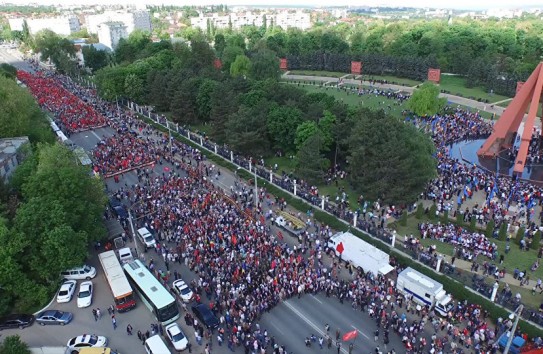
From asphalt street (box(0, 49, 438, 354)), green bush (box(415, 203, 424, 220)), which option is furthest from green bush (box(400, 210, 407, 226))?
asphalt street (box(0, 49, 438, 354))

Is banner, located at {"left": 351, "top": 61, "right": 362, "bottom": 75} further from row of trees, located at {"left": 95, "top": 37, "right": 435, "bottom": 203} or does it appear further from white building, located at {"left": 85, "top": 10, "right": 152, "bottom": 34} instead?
white building, located at {"left": 85, "top": 10, "right": 152, "bottom": 34}

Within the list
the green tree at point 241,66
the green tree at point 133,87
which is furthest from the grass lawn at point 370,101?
the green tree at point 133,87

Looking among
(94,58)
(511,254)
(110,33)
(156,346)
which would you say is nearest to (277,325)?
(156,346)

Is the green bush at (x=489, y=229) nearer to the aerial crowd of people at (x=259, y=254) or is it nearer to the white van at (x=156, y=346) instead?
the aerial crowd of people at (x=259, y=254)

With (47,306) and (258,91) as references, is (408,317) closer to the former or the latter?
(47,306)

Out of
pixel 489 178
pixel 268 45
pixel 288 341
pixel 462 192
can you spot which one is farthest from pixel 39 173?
pixel 268 45
